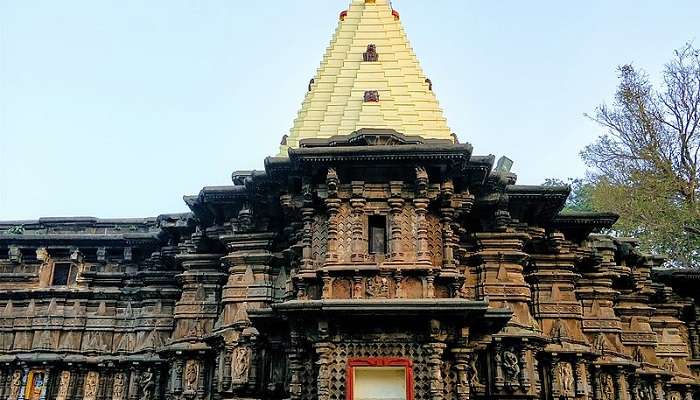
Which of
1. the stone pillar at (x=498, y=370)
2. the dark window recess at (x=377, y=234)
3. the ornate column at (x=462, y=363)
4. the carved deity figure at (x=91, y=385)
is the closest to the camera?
the ornate column at (x=462, y=363)

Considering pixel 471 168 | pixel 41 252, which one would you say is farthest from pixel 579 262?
pixel 41 252

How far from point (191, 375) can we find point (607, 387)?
9454mm

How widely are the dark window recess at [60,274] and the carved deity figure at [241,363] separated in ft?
22.5

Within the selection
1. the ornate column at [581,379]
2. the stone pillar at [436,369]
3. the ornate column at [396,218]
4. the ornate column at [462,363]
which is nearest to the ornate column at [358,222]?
the ornate column at [396,218]

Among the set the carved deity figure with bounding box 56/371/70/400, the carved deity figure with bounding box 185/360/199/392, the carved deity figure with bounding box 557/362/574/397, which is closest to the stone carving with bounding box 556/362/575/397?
the carved deity figure with bounding box 557/362/574/397

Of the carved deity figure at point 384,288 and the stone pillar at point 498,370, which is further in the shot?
the stone pillar at point 498,370

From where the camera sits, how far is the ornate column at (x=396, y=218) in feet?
41.3

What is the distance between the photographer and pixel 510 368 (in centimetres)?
1348

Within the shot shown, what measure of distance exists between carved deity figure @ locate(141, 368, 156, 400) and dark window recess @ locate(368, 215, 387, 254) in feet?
24.2

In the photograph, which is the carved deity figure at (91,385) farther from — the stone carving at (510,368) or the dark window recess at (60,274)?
the stone carving at (510,368)

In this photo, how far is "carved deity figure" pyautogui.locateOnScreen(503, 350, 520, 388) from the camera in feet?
43.9

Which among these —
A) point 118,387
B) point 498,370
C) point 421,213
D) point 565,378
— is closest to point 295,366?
point 421,213

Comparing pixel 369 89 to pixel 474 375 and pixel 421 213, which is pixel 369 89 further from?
pixel 474 375

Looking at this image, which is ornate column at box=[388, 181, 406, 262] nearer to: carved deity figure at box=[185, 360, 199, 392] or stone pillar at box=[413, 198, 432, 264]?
stone pillar at box=[413, 198, 432, 264]
